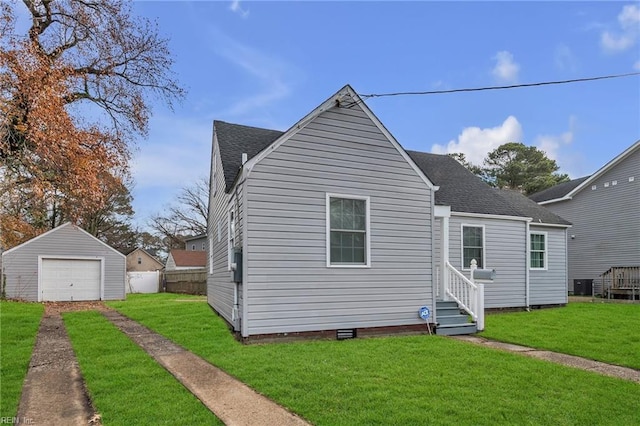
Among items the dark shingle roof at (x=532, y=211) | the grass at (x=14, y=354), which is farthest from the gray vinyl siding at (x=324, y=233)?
the dark shingle roof at (x=532, y=211)

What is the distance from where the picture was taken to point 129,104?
13773 millimetres

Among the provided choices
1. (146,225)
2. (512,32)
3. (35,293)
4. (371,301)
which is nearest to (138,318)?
(371,301)

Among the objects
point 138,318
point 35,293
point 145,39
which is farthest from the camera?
point 35,293

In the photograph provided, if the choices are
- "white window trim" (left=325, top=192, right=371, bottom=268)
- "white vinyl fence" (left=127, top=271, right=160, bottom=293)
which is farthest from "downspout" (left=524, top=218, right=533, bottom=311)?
"white vinyl fence" (left=127, top=271, right=160, bottom=293)

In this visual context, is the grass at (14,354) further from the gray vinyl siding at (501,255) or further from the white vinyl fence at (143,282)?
the white vinyl fence at (143,282)

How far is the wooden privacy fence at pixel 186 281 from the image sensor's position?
79.8 ft

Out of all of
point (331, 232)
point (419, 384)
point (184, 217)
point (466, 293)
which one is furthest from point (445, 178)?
point (184, 217)

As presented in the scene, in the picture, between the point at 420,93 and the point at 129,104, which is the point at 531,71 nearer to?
the point at 420,93

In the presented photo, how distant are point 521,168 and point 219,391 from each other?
41176mm

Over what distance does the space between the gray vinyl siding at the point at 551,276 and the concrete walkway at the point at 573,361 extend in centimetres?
683

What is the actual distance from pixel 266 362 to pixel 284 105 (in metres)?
12.2

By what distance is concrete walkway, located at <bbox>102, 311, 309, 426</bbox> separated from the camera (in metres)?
4.13

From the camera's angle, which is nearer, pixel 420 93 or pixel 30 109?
pixel 420 93

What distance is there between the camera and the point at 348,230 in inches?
348
